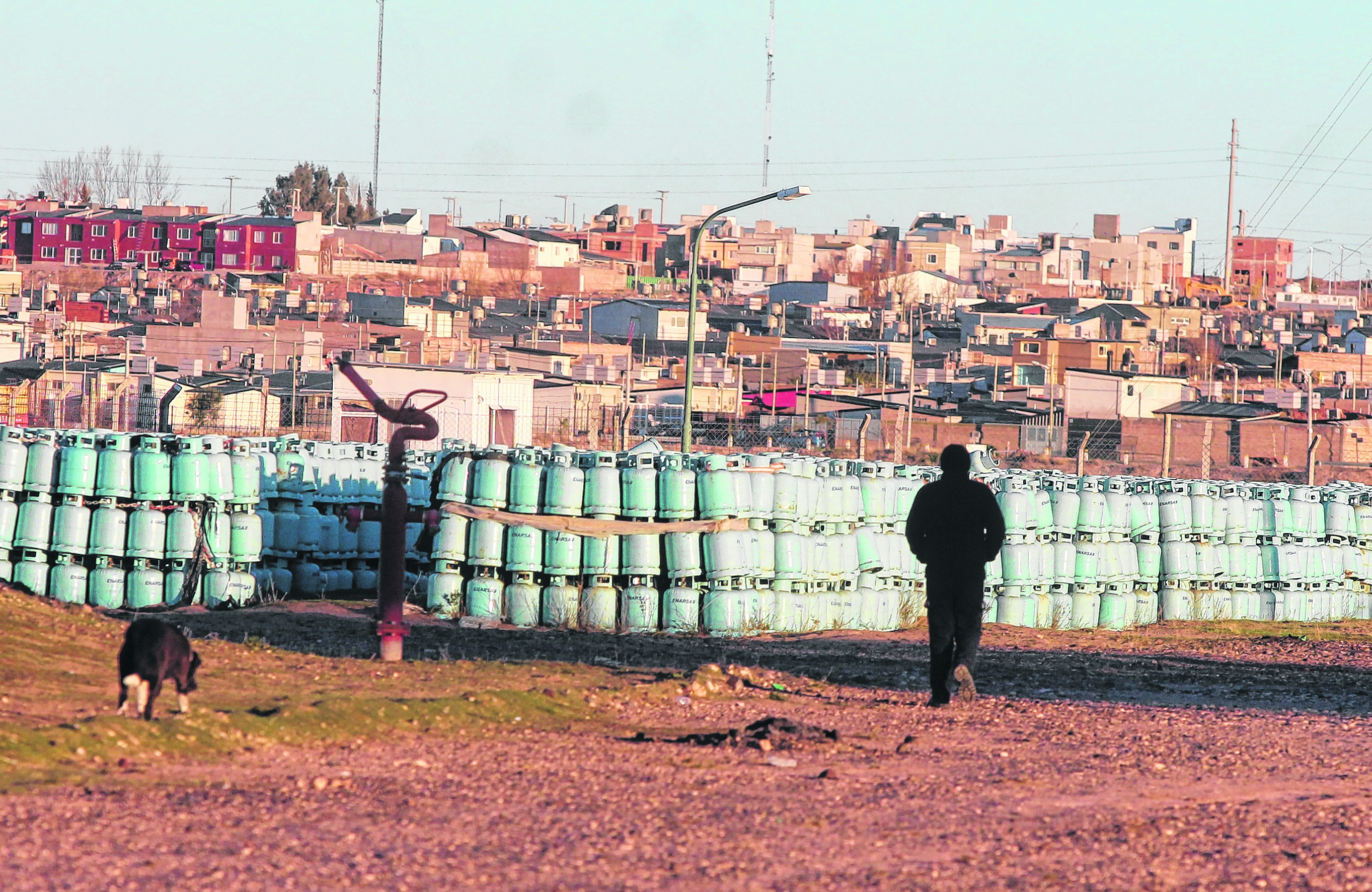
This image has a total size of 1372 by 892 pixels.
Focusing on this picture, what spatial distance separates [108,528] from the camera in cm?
1565

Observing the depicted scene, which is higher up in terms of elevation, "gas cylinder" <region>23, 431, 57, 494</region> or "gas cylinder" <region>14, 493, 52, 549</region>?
"gas cylinder" <region>23, 431, 57, 494</region>

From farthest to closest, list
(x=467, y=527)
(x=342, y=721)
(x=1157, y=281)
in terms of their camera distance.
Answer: (x=1157, y=281) < (x=467, y=527) < (x=342, y=721)

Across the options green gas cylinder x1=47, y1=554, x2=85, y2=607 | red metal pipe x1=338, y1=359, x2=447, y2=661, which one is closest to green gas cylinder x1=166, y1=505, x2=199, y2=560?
green gas cylinder x1=47, y1=554, x2=85, y2=607

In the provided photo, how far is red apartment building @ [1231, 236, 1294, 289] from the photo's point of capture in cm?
16150

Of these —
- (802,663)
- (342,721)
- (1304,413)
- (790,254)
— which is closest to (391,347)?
(1304,413)

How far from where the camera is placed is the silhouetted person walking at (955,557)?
34.9 feet

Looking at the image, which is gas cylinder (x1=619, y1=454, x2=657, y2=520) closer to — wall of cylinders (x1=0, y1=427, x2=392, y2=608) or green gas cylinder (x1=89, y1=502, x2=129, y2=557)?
wall of cylinders (x1=0, y1=427, x2=392, y2=608)

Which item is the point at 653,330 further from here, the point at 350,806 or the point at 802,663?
the point at 350,806

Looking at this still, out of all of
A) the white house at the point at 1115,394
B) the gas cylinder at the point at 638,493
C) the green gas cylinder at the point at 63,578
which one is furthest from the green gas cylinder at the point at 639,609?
the white house at the point at 1115,394

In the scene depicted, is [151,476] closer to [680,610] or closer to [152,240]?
[680,610]

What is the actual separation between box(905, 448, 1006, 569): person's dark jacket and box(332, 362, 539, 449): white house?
2767cm

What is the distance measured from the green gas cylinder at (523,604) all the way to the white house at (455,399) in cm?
2303

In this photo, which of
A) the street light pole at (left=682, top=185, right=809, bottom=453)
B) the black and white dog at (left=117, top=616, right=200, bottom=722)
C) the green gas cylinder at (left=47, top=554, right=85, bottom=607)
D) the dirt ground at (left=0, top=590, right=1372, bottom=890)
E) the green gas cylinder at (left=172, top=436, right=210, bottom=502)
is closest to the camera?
the dirt ground at (left=0, top=590, right=1372, bottom=890)

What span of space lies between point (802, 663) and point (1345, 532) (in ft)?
35.1
